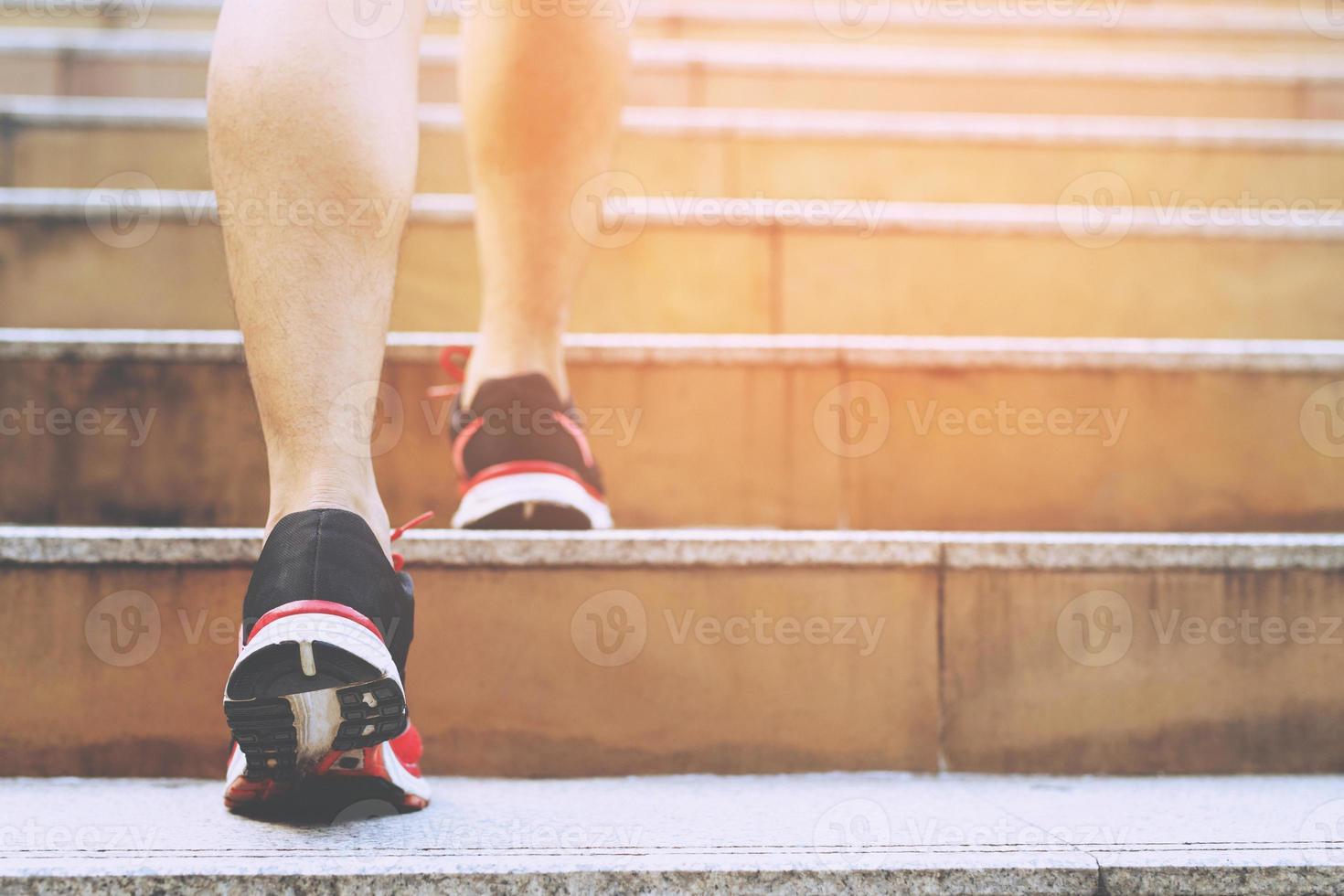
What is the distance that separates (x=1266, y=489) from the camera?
1.38m

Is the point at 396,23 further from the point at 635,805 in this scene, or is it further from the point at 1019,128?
the point at 1019,128

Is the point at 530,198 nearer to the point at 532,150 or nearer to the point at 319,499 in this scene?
the point at 532,150

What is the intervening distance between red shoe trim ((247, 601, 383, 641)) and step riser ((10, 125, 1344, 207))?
148cm
